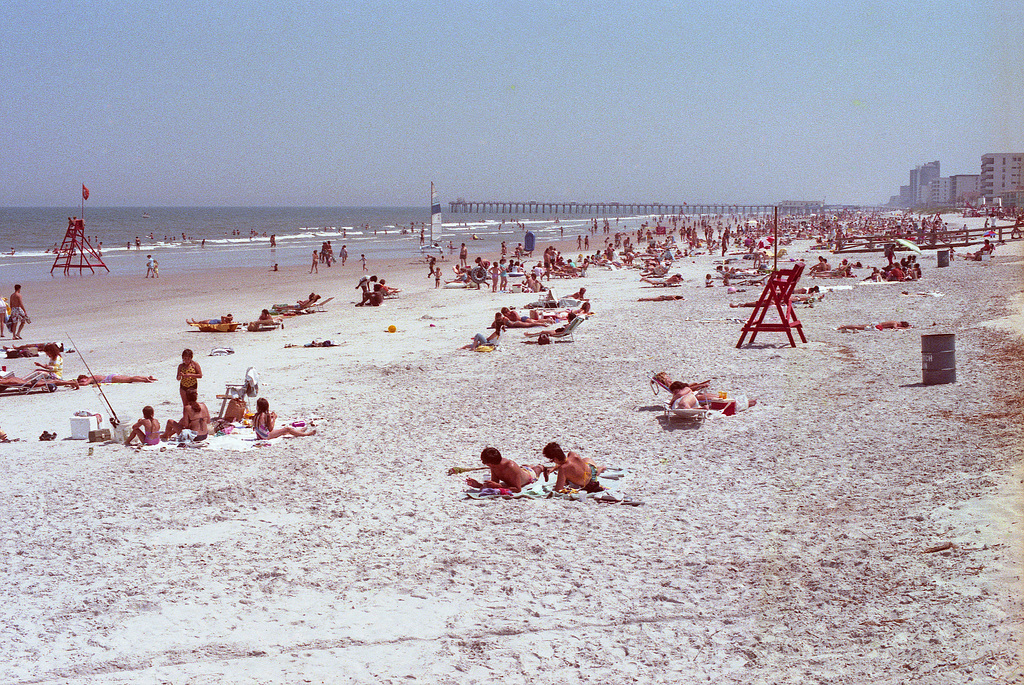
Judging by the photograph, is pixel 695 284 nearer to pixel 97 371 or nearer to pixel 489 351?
pixel 489 351

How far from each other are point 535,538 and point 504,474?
1083 millimetres

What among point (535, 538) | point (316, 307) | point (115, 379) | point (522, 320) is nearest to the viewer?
point (535, 538)

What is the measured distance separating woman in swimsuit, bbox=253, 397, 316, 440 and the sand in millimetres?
163

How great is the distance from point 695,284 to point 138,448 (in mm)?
20134

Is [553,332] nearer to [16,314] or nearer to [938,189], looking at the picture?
[16,314]

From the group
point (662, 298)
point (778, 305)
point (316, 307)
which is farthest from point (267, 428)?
point (662, 298)

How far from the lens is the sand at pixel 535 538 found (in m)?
4.64

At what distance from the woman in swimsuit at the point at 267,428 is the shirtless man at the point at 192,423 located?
50cm

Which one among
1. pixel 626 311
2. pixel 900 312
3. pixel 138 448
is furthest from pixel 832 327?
pixel 138 448

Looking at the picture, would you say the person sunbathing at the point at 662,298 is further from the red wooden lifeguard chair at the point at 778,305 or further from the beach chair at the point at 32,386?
the beach chair at the point at 32,386

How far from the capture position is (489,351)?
1455 centimetres

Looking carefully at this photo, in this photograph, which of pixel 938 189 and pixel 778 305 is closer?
pixel 778 305

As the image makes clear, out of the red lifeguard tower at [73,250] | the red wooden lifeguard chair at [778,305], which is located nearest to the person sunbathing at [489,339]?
the red wooden lifeguard chair at [778,305]

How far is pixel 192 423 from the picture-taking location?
909cm
